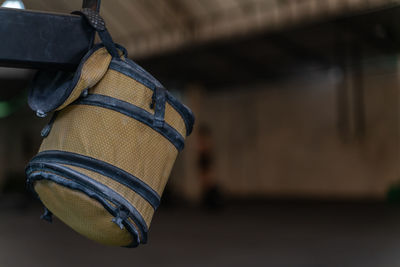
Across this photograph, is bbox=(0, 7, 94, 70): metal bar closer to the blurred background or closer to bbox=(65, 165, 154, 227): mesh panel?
bbox=(65, 165, 154, 227): mesh panel

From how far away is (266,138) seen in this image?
12141 mm

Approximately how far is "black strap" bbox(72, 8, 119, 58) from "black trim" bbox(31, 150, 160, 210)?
27 centimetres

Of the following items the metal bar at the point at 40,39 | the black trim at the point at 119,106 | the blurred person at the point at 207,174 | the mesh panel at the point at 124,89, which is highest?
the blurred person at the point at 207,174

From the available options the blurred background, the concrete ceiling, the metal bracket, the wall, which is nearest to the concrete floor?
the blurred background

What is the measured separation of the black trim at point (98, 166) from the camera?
3.34 feet

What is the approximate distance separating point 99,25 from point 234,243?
12.4 ft

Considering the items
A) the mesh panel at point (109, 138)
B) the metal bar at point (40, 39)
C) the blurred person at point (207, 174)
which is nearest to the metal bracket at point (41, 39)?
the metal bar at point (40, 39)

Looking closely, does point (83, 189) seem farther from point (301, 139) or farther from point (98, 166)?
point (301, 139)

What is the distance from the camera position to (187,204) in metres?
10.2

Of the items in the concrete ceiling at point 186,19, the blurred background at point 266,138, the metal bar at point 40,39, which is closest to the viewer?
the metal bar at point 40,39

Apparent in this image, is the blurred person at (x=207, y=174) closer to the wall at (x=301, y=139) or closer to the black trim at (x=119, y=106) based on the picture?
the wall at (x=301, y=139)

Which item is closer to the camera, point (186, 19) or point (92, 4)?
point (92, 4)

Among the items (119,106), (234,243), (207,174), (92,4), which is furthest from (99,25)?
(207,174)

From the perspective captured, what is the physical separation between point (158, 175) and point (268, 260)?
2.68m
